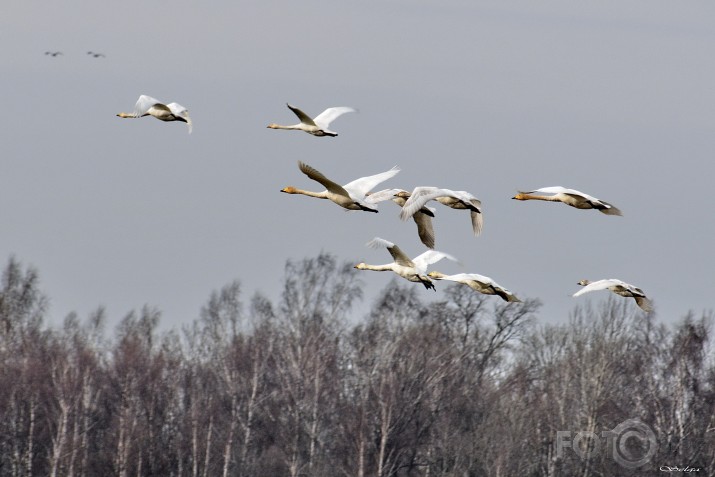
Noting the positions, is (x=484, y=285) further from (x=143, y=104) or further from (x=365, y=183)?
(x=143, y=104)

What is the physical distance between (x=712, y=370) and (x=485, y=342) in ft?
35.4

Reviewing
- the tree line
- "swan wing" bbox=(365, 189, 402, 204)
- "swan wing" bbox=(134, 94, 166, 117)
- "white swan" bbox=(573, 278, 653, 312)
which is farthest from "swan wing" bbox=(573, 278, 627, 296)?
the tree line

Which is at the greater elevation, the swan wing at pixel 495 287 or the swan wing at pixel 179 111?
the swan wing at pixel 179 111

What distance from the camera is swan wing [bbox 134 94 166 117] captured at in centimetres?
2855

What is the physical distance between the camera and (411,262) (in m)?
28.9

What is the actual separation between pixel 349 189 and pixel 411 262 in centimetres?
160

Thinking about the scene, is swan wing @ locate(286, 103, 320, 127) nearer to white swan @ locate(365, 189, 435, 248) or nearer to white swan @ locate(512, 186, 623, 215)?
white swan @ locate(365, 189, 435, 248)

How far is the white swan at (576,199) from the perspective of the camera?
27312mm

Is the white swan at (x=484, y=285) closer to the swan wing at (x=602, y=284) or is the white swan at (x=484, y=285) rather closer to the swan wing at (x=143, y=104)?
the swan wing at (x=602, y=284)

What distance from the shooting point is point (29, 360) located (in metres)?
56.5

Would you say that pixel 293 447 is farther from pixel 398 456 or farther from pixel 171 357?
pixel 171 357

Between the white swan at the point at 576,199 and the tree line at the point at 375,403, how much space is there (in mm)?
21934

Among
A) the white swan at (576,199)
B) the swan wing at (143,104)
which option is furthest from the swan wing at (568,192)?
the swan wing at (143,104)

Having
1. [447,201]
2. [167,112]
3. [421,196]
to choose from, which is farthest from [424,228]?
[167,112]
